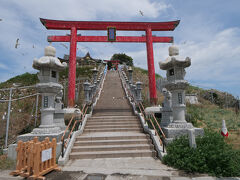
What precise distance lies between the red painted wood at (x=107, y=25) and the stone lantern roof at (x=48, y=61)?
19.1ft

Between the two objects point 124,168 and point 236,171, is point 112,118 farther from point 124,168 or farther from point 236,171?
point 236,171

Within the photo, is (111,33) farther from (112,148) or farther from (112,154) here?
(112,154)

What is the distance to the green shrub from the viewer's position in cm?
421

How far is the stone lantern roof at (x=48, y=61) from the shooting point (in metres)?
6.07

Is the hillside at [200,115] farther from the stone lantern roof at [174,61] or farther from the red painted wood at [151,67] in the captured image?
the stone lantern roof at [174,61]

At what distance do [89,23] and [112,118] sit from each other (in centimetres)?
772

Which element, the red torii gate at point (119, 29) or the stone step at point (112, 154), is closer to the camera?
the stone step at point (112, 154)

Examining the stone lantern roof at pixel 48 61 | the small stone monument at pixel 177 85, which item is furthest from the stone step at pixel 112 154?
the stone lantern roof at pixel 48 61

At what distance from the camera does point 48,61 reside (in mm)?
6117

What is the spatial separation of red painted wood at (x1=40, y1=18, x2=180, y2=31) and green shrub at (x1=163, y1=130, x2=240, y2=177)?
9.81 metres

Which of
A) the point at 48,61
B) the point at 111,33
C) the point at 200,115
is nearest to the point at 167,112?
the point at 200,115

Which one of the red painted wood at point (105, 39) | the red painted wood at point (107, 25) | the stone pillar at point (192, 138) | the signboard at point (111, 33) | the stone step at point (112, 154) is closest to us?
the stone pillar at point (192, 138)

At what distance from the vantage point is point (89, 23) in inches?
456

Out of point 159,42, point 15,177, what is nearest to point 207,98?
point 159,42
